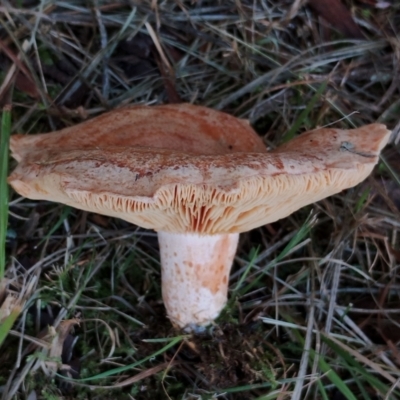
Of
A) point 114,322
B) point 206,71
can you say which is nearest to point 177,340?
point 114,322

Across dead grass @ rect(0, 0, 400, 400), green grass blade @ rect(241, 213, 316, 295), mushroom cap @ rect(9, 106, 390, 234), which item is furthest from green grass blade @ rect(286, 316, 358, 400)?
mushroom cap @ rect(9, 106, 390, 234)

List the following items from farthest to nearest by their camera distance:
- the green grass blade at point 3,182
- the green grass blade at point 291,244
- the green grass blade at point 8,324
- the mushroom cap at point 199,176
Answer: the green grass blade at point 291,244 → the green grass blade at point 3,182 → the green grass blade at point 8,324 → the mushroom cap at point 199,176

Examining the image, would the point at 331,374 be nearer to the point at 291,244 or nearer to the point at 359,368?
the point at 359,368

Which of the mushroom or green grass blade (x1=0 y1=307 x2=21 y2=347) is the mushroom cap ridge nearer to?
the mushroom

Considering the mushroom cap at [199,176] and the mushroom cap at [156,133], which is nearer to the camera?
the mushroom cap at [199,176]

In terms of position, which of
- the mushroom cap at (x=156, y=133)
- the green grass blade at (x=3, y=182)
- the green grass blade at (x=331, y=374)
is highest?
the mushroom cap at (x=156, y=133)

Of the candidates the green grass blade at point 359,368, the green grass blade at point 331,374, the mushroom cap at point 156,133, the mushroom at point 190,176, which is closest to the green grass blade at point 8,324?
the mushroom at point 190,176

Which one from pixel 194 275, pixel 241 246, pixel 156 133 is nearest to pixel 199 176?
pixel 156 133

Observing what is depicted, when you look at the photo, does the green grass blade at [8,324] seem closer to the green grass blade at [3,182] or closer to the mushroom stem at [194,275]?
the green grass blade at [3,182]

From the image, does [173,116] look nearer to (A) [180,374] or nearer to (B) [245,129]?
(B) [245,129]
